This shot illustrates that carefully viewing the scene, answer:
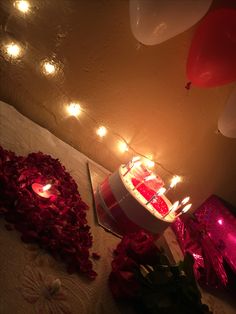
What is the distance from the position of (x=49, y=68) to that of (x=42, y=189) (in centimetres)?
76

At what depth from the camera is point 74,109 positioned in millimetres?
1588

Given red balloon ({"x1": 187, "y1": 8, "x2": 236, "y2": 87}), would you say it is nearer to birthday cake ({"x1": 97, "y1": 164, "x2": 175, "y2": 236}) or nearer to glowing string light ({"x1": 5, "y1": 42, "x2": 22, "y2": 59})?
birthday cake ({"x1": 97, "y1": 164, "x2": 175, "y2": 236})

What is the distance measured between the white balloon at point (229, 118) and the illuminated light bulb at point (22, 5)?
3.42ft

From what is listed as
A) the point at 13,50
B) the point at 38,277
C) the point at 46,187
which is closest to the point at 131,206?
the point at 46,187

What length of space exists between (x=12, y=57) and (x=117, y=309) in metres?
1.24

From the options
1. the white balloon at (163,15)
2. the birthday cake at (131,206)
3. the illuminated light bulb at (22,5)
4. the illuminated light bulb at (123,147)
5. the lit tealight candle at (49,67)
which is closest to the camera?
→ the white balloon at (163,15)

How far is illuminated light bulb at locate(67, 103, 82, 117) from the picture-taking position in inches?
62.2

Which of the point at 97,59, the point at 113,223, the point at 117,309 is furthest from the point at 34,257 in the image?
the point at 97,59

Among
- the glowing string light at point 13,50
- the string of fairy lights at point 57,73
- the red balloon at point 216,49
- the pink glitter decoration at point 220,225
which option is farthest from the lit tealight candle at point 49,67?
the pink glitter decoration at point 220,225

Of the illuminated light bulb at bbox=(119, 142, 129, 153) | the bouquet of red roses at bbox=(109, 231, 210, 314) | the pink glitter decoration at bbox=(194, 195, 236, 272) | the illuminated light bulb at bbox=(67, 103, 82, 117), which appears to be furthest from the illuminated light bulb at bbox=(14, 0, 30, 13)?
the pink glitter decoration at bbox=(194, 195, 236, 272)

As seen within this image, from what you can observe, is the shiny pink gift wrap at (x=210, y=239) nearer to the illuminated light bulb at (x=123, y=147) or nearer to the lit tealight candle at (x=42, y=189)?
the illuminated light bulb at (x=123, y=147)

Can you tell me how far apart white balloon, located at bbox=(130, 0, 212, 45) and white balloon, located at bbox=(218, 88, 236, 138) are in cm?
40

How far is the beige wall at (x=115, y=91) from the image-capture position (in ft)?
4.46

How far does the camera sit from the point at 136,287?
2.72 feet
